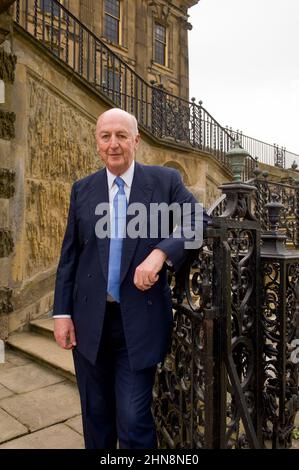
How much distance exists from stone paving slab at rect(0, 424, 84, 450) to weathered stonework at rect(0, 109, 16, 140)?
359 cm

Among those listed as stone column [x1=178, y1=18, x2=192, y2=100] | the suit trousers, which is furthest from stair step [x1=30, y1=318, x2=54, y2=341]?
stone column [x1=178, y1=18, x2=192, y2=100]

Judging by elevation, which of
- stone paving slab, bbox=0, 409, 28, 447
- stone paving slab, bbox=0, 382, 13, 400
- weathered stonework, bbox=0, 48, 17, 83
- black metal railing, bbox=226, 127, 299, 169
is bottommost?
stone paving slab, bbox=0, 409, 28, 447

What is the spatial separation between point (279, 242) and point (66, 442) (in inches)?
82.1

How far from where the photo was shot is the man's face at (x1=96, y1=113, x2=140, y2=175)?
1804 mm

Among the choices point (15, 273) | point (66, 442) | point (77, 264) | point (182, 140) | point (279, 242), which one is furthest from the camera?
point (182, 140)

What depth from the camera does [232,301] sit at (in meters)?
2.04

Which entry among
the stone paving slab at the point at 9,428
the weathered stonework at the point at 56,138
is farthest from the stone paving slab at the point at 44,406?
the weathered stonework at the point at 56,138

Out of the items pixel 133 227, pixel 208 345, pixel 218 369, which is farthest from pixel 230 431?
pixel 133 227

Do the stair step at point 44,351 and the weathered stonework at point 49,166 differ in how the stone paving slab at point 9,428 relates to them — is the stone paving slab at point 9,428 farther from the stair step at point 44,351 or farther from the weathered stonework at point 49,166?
the weathered stonework at point 49,166

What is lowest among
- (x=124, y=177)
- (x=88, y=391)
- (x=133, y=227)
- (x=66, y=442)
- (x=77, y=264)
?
(x=66, y=442)

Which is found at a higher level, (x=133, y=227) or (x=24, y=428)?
(x=133, y=227)

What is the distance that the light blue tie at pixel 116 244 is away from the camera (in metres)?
1.85

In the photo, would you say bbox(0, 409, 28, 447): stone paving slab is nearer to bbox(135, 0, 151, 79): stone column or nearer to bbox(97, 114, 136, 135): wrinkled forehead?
bbox(97, 114, 136, 135): wrinkled forehead

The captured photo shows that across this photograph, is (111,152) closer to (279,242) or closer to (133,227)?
(133,227)
